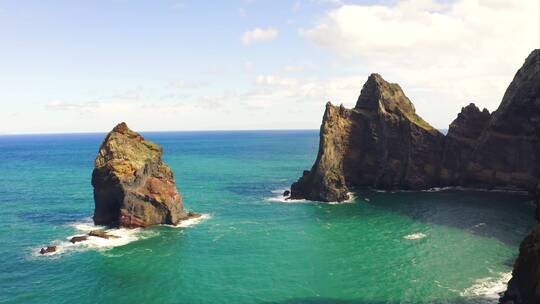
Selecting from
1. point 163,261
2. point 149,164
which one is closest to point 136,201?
point 149,164

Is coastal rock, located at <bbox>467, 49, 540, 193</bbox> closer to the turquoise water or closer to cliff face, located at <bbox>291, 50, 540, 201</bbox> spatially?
cliff face, located at <bbox>291, 50, 540, 201</bbox>

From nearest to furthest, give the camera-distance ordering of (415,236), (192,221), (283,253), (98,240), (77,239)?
(283,253)
(77,239)
(98,240)
(415,236)
(192,221)

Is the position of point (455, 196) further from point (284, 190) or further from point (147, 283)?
point (147, 283)

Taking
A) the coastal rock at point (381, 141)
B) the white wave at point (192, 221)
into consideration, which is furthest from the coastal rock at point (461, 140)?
the white wave at point (192, 221)

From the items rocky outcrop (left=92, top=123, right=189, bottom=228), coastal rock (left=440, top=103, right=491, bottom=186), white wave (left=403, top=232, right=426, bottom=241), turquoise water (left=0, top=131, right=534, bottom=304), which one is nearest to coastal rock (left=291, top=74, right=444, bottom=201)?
coastal rock (left=440, top=103, right=491, bottom=186)

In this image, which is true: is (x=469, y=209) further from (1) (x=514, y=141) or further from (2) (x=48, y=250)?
(2) (x=48, y=250)

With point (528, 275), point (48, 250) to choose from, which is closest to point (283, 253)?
point (528, 275)
